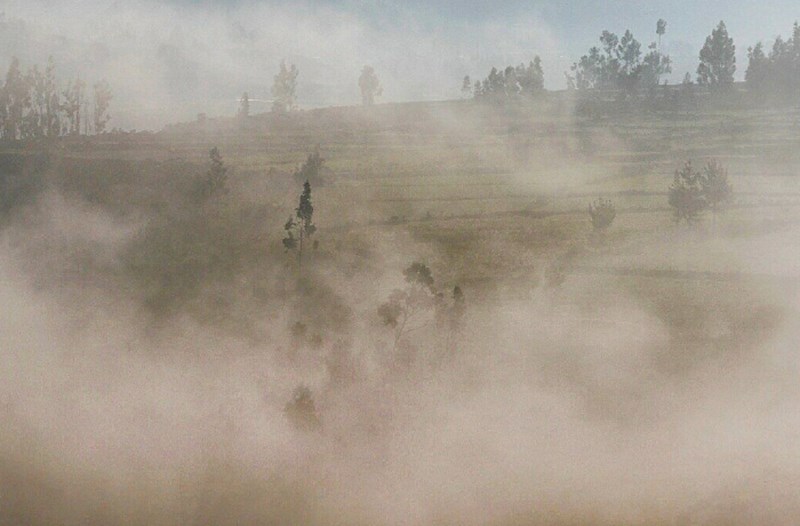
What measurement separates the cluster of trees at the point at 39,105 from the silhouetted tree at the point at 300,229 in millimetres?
79688

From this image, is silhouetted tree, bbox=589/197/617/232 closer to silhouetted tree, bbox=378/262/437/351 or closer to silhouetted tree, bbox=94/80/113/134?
silhouetted tree, bbox=378/262/437/351

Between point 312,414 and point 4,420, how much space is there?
24.0m

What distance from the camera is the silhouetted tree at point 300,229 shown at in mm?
75812

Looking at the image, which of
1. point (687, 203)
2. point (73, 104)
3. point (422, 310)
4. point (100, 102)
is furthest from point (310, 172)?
point (100, 102)

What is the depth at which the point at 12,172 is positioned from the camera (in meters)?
95.3

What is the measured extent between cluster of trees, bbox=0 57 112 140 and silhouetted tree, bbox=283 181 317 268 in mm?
79688

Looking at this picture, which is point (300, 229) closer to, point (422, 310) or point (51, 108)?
point (422, 310)

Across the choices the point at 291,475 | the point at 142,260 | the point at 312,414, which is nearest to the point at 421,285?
the point at 312,414

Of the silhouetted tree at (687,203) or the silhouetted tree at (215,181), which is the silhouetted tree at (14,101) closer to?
the silhouetted tree at (215,181)

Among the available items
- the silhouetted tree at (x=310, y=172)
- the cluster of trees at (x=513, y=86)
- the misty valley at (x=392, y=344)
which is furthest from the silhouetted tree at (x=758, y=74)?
the silhouetted tree at (x=310, y=172)

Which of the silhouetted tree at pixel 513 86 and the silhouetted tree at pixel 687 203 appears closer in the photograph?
the silhouetted tree at pixel 687 203

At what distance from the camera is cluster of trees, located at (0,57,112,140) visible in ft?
468

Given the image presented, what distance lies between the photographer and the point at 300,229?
3031 inches

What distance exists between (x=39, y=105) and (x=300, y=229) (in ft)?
339
